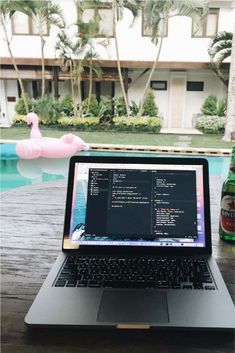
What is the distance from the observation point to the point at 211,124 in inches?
191

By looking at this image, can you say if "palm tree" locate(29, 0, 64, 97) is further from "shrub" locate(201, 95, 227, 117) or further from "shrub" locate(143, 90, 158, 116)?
"shrub" locate(201, 95, 227, 117)

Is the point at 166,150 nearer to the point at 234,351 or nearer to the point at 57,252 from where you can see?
the point at 57,252

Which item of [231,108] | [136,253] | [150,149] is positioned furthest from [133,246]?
[231,108]

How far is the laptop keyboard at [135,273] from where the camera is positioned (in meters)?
0.61

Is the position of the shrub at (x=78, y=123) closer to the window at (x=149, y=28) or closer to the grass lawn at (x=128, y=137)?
the grass lawn at (x=128, y=137)

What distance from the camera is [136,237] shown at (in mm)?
747

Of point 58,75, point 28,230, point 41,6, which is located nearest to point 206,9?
point 41,6

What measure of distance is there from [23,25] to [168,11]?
2037 millimetres

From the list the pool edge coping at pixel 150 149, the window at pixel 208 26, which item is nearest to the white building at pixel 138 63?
the window at pixel 208 26

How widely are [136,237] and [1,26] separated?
4.80 meters

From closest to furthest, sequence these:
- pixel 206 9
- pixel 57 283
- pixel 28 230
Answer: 1. pixel 57 283
2. pixel 28 230
3. pixel 206 9

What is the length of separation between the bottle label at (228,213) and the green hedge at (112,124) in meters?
4.38

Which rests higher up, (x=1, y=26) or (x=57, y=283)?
(x=1, y=26)

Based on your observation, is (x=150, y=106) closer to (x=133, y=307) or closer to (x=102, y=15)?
(x=102, y=15)
